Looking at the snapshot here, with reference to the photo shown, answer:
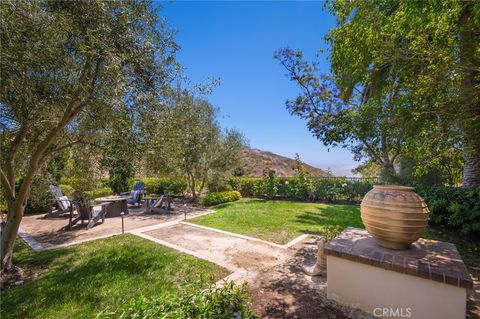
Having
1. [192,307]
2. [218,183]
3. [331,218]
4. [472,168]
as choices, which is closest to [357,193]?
[331,218]

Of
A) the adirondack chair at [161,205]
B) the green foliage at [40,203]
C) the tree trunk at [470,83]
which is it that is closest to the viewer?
the tree trunk at [470,83]

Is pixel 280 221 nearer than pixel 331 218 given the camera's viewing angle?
Yes

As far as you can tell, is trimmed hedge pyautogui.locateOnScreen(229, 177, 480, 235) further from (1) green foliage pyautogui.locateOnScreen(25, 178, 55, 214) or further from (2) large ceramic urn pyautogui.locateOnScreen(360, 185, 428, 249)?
(1) green foliage pyautogui.locateOnScreen(25, 178, 55, 214)

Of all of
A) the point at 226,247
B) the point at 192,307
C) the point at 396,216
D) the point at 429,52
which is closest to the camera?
the point at 192,307

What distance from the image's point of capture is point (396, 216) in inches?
126

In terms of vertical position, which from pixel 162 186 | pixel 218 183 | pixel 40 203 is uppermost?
pixel 218 183

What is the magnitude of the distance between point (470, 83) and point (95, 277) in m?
8.49

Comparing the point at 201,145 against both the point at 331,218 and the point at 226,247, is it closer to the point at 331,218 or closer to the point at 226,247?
the point at 226,247

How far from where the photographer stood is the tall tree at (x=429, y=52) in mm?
3666

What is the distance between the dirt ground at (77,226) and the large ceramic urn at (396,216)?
724cm

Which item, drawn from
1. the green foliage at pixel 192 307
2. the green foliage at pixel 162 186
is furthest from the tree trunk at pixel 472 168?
the green foliage at pixel 162 186

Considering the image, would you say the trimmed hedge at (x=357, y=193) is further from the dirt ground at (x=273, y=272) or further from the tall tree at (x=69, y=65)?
the tall tree at (x=69, y=65)

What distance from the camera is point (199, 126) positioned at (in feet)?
36.9

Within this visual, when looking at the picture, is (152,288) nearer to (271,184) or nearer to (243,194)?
(271,184)
